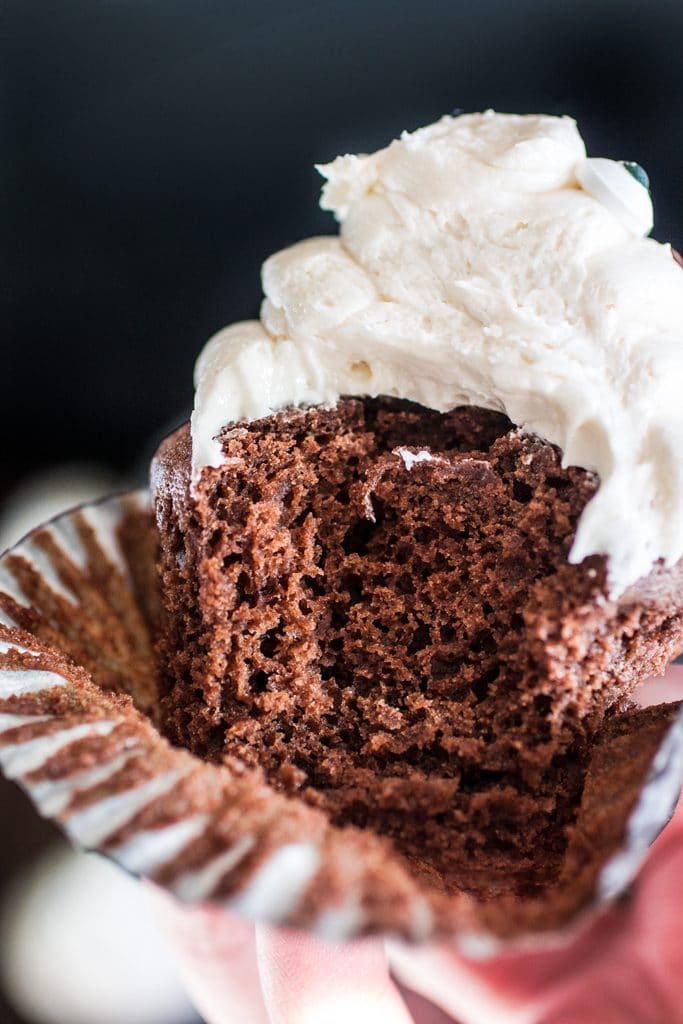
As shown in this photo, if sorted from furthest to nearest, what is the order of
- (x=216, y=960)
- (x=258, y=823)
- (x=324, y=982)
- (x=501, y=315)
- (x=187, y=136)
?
(x=187, y=136)
(x=216, y=960)
(x=324, y=982)
(x=501, y=315)
(x=258, y=823)

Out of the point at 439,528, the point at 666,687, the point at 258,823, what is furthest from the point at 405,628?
the point at 666,687

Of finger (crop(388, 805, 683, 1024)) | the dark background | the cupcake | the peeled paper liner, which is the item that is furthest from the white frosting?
the dark background

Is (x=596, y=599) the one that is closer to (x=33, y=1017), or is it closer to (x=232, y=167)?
(x=232, y=167)

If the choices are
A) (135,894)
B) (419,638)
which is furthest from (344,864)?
(135,894)

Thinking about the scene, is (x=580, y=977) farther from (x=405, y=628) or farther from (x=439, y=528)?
(x=439, y=528)

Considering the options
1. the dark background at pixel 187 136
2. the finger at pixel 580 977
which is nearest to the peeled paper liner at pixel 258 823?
the finger at pixel 580 977

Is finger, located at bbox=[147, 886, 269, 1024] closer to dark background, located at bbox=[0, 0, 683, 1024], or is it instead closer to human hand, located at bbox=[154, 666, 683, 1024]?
human hand, located at bbox=[154, 666, 683, 1024]
